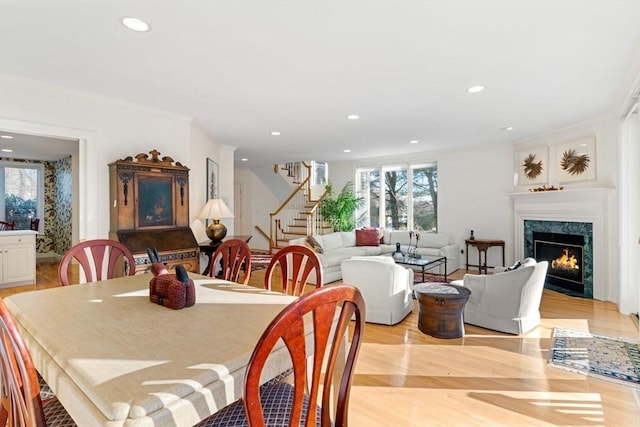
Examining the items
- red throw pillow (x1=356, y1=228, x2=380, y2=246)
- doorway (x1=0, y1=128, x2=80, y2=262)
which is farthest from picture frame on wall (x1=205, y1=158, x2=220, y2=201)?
red throw pillow (x1=356, y1=228, x2=380, y2=246)

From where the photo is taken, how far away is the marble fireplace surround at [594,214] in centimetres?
435

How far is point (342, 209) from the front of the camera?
7832mm

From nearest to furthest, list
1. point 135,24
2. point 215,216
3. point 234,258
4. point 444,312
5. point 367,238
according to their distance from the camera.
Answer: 1. point 135,24
2. point 234,258
3. point 444,312
4. point 215,216
5. point 367,238

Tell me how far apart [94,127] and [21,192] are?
18.1ft

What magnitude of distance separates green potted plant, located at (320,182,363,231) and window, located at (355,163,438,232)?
21cm

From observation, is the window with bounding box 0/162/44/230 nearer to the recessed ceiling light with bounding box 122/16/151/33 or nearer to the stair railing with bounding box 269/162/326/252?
the stair railing with bounding box 269/162/326/252

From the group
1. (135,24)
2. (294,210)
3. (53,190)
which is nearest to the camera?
(135,24)

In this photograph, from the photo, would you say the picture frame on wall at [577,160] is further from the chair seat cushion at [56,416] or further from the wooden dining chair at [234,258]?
the chair seat cushion at [56,416]

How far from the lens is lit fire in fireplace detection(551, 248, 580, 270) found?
191 inches

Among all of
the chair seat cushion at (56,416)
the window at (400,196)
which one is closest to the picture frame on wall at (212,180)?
the window at (400,196)

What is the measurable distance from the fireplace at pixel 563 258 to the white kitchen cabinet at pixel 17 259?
8188 millimetres

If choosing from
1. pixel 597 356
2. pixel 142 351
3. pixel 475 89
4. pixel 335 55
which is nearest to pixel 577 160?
pixel 475 89

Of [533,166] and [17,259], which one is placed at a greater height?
[533,166]

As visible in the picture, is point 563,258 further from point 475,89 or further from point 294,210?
point 294,210
